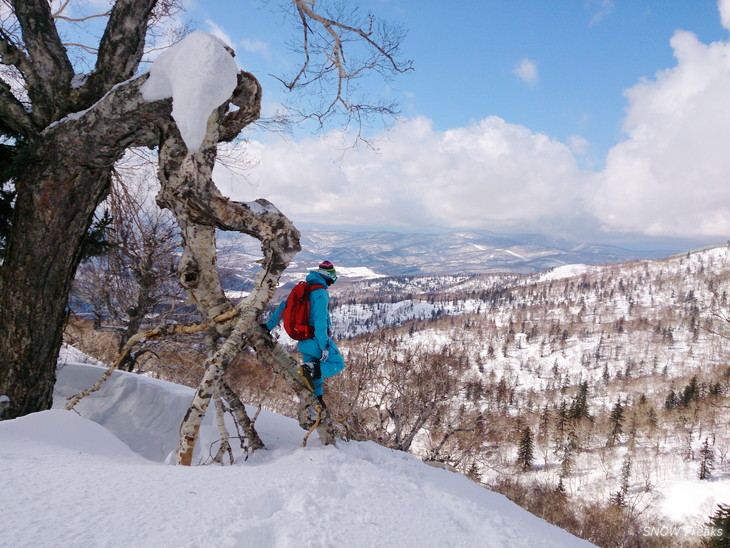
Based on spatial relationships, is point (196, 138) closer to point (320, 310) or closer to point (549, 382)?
point (320, 310)

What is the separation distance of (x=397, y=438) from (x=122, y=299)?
35.8 feet

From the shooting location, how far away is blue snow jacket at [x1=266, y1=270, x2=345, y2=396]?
4375 mm

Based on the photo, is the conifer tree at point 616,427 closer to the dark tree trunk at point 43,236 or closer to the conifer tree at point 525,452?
the conifer tree at point 525,452

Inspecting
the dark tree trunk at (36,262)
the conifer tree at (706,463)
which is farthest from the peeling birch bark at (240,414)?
the conifer tree at (706,463)

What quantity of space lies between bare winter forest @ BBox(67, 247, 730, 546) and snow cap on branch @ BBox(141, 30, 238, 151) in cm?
222

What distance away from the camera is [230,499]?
203 cm

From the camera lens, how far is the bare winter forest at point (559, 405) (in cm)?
1538

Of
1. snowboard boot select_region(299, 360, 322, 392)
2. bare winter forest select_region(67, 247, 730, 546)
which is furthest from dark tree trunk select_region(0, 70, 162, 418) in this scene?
snowboard boot select_region(299, 360, 322, 392)

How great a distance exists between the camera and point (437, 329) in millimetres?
193375

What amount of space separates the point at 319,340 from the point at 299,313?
1.36ft

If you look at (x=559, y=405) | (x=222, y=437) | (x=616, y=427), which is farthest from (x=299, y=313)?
(x=559, y=405)

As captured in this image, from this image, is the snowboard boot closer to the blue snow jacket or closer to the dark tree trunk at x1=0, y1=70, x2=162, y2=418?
the blue snow jacket

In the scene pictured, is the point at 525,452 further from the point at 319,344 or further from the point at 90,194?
the point at 90,194

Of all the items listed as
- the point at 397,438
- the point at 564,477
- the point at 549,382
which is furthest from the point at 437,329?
the point at 397,438
